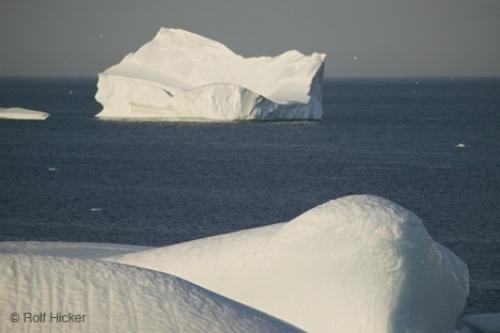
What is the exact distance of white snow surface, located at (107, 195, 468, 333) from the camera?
21.3 ft

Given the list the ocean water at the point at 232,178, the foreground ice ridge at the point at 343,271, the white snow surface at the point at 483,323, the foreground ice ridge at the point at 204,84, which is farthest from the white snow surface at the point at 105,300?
the foreground ice ridge at the point at 204,84

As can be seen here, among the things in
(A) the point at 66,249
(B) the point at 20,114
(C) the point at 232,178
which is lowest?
(B) the point at 20,114

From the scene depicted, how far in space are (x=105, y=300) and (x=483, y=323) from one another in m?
6.32

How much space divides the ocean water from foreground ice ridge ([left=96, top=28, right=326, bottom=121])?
132 centimetres

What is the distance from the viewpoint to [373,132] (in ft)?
171

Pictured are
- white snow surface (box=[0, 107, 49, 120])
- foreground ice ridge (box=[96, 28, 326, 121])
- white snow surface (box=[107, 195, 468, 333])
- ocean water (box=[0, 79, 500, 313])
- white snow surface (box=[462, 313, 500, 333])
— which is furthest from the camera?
white snow surface (box=[0, 107, 49, 120])

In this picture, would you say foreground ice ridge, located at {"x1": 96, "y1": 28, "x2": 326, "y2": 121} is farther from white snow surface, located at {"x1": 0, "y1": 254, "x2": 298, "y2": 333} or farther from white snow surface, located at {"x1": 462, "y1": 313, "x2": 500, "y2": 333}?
white snow surface, located at {"x1": 0, "y1": 254, "x2": 298, "y2": 333}

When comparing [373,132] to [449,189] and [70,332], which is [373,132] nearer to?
[449,189]

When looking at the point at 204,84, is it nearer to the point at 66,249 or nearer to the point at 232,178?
the point at 232,178

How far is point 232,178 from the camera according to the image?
30.6m

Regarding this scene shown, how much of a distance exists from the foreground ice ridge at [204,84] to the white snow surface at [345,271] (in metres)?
38.6

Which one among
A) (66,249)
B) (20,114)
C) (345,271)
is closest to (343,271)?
(345,271)

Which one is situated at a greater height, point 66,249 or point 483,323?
point 66,249

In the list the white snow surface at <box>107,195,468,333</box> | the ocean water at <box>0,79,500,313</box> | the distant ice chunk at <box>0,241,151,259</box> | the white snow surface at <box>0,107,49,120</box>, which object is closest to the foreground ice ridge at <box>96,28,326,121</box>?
the ocean water at <box>0,79,500,313</box>
